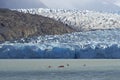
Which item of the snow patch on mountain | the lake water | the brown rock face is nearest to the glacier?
the lake water

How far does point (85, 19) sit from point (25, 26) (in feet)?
30.2

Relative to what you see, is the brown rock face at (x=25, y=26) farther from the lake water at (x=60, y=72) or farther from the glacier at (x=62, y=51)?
the lake water at (x=60, y=72)

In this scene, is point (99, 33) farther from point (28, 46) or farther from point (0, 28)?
point (0, 28)

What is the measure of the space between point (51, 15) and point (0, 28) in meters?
12.1

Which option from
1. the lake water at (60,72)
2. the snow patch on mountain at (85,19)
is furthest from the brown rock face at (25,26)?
the lake water at (60,72)

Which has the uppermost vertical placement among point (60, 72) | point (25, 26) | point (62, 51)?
point (25, 26)

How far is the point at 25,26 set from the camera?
6188 centimetres

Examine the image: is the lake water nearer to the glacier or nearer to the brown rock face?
the glacier

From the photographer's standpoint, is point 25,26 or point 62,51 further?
point 25,26

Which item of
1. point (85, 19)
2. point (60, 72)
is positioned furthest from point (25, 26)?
point (60, 72)

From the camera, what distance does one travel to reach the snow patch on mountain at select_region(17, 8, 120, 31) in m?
65.4

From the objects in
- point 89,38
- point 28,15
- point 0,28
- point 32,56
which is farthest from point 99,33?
point 28,15

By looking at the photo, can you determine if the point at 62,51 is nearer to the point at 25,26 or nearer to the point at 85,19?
the point at 25,26

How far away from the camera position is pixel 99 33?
47.4 meters
